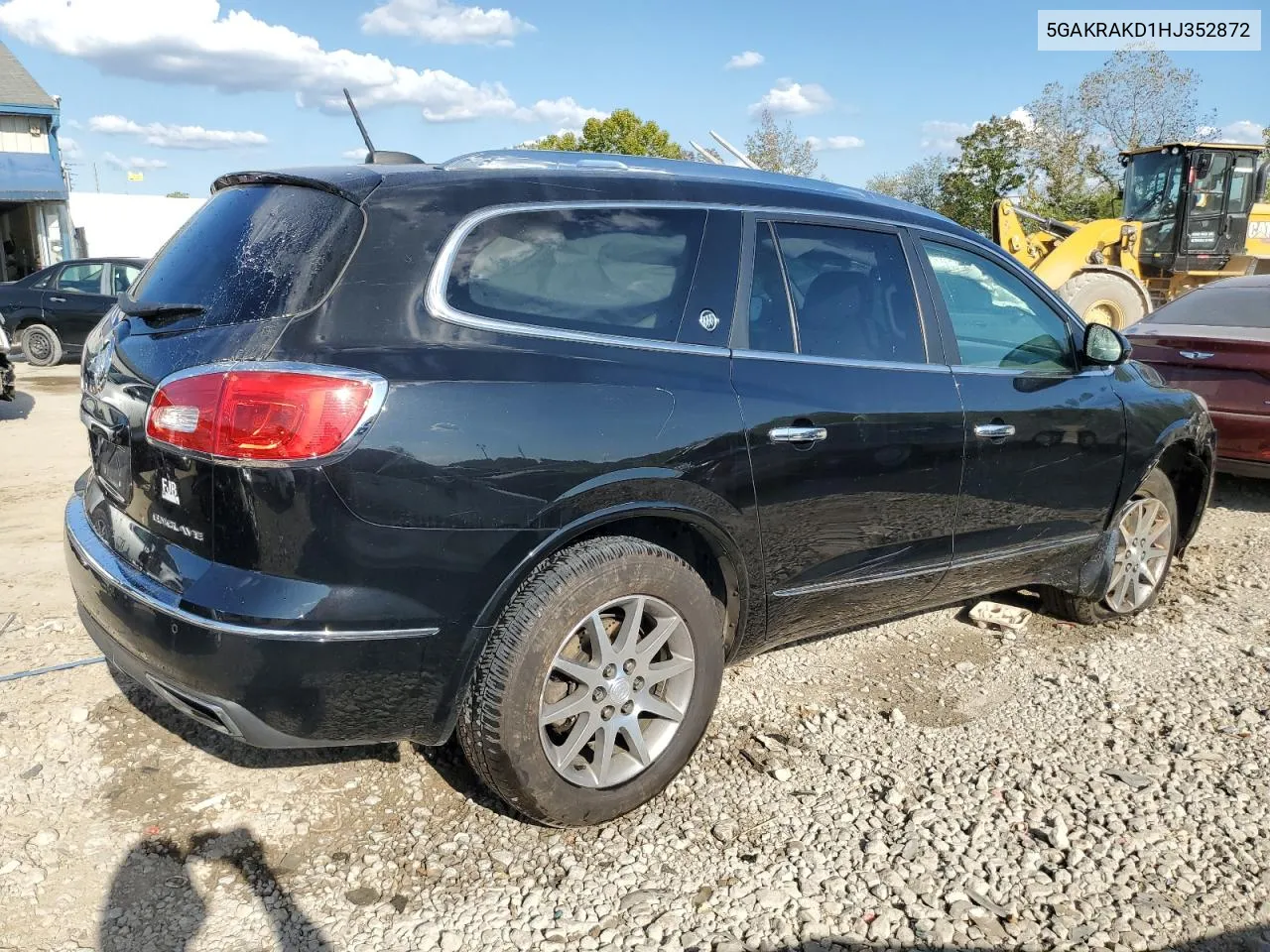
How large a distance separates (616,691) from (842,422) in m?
1.13

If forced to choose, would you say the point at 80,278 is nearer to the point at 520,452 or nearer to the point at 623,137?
the point at 520,452

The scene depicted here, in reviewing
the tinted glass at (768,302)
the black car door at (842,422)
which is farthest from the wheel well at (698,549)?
the tinted glass at (768,302)

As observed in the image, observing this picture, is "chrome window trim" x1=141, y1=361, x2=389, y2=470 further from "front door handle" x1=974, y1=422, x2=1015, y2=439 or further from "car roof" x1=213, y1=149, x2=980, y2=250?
"front door handle" x1=974, y1=422, x2=1015, y2=439

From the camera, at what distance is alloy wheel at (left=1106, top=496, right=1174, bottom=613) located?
15.1ft

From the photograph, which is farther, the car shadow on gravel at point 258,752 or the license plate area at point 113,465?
the car shadow on gravel at point 258,752

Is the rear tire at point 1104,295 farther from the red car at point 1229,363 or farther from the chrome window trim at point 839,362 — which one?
the chrome window trim at point 839,362

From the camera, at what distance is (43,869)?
8.80ft

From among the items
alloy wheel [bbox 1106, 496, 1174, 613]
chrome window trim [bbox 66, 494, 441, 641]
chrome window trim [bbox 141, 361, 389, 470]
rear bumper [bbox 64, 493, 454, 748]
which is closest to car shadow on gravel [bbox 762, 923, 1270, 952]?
rear bumper [bbox 64, 493, 454, 748]

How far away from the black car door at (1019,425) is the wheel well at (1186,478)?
669mm

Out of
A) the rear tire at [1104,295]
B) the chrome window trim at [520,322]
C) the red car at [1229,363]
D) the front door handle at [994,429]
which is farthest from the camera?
the rear tire at [1104,295]

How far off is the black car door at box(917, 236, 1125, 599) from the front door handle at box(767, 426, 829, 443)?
2.53ft

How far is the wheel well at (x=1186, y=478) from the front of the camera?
4.75 meters

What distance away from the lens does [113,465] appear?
2854mm

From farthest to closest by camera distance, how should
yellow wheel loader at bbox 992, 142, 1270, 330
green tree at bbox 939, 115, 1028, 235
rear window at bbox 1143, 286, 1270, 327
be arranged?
green tree at bbox 939, 115, 1028, 235, yellow wheel loader at bbox 992, 142, 1270, 330, rear window at bbox 1143, 286, 1270, 327
